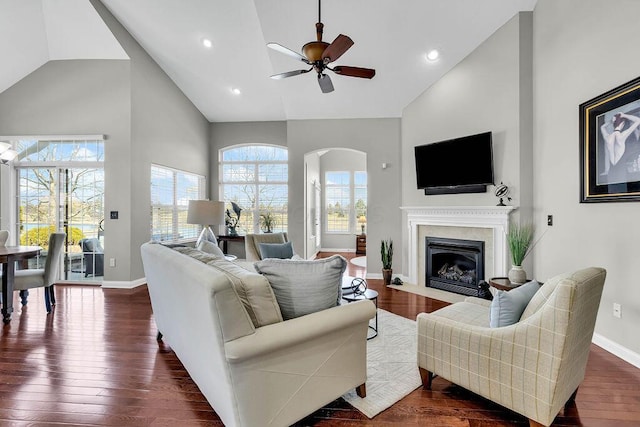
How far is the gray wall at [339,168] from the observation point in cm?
970

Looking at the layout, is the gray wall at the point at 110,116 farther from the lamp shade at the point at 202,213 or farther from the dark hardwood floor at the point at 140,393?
the dark hardwood floor at the point at 140,393

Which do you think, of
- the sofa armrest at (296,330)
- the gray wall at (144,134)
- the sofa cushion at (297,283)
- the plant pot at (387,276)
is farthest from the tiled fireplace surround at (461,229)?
the gray wall at (144,134)

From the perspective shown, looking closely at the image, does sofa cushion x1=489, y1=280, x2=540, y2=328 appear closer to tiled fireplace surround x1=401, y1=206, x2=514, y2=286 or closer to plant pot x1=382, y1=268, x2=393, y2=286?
tiled fireplace surround x1=401, y1=206, x2=514, y2=286

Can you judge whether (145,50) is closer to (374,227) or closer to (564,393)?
(374,227)

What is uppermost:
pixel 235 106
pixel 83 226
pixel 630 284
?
A: pixel 235 106

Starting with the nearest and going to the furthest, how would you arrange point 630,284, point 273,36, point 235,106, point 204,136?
point 630,284 → point 273,36 → point 235,106 → point 204,136

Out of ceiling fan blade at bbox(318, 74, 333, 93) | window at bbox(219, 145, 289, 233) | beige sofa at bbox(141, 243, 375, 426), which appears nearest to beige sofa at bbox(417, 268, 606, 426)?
beige sofa at bbox(141, 243, 375, 426)

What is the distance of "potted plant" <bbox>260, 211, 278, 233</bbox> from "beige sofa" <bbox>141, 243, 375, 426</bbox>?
4.92 metres

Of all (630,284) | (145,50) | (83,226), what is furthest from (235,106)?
(630,284)

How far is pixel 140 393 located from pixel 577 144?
422 cm

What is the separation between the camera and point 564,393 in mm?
1719

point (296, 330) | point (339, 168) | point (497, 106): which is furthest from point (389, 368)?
point (339, 168)

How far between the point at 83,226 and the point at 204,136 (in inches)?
119

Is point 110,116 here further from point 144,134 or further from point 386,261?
point 386,261
